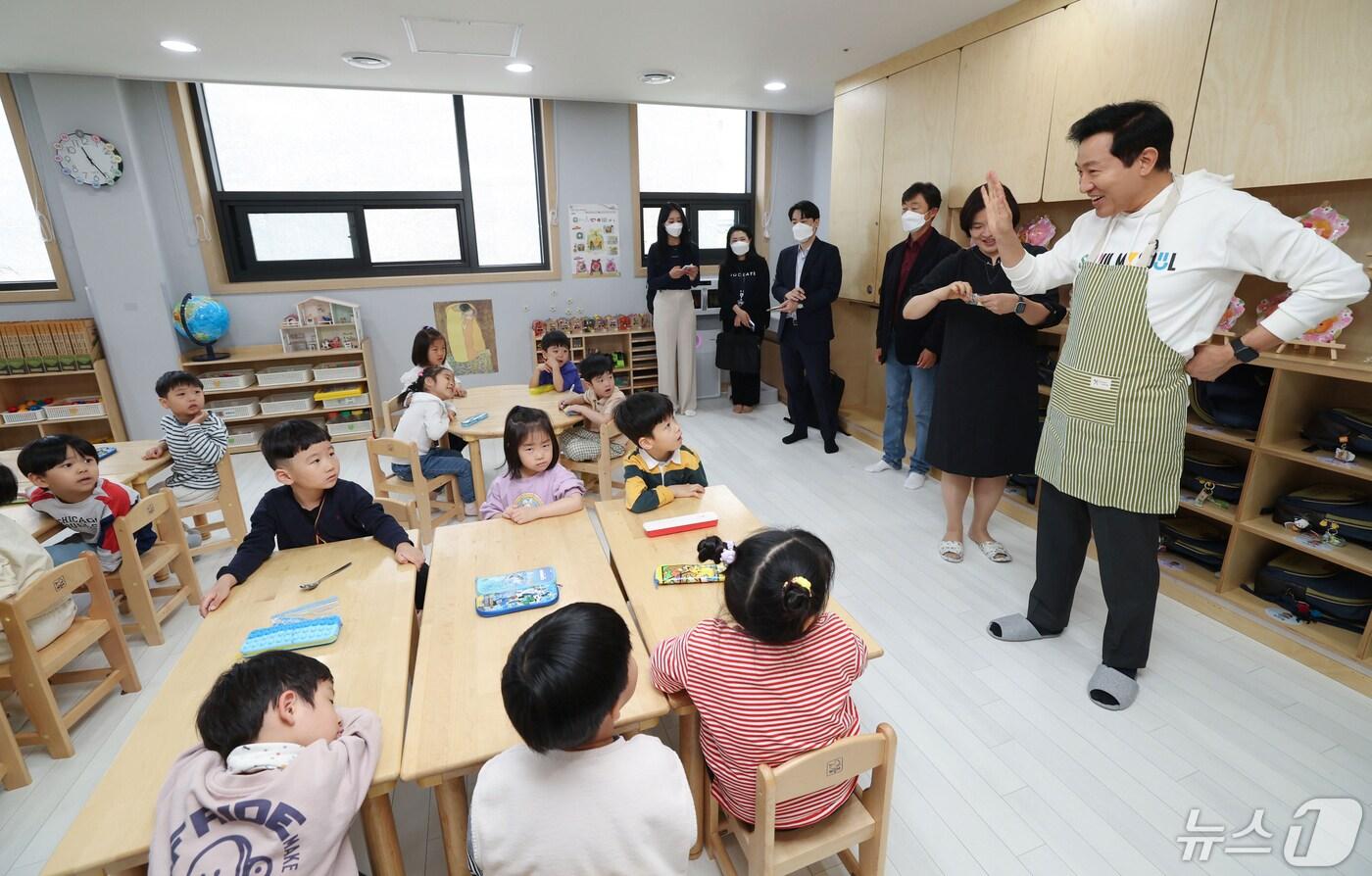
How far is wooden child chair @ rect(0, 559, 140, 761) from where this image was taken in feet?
5.64

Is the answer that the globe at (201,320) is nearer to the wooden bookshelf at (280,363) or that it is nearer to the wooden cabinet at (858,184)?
the wooden bookshelf at (280,363)

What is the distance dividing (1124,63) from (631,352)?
3.84 m

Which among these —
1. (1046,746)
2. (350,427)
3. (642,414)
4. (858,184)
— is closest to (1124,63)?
(858,184)

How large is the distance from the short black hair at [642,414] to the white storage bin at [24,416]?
4.62 m

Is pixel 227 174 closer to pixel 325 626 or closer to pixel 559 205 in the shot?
pixel 559 205

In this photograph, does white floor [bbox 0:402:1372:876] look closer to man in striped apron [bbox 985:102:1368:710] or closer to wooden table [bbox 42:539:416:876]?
man in striped apron [bbox 985:102:1368:710]

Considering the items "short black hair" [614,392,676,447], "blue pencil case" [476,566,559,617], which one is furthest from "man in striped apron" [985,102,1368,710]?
"blue pencil case" [476,566,559,617]

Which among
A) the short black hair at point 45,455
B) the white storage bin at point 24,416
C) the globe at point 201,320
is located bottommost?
the white storage bin at point 24,416

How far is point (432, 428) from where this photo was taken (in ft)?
9.98

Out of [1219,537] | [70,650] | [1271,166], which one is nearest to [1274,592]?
[1219,537]

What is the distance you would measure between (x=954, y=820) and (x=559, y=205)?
200 inches

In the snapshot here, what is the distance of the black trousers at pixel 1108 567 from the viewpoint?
1.93 metres

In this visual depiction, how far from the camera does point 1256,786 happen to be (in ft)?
5.65

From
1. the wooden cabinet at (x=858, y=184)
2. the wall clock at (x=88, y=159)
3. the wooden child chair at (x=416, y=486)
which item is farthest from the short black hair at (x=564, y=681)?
the wall clock at (x=88, y=159)
